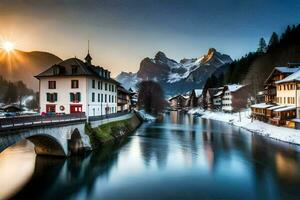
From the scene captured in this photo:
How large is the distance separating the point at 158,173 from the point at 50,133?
1361 cm

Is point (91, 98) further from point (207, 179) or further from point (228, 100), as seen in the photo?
point (228, 100)

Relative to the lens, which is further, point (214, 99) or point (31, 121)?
point (214, 99)

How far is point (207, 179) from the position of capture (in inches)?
1136

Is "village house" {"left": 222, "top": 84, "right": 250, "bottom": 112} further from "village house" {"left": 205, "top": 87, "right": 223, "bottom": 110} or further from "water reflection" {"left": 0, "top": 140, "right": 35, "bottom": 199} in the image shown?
"water reflection" {"left": 0, "top": 140, "right": 35, "bottom": 199}

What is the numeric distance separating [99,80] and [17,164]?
2440 centimetres

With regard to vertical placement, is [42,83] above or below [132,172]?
above

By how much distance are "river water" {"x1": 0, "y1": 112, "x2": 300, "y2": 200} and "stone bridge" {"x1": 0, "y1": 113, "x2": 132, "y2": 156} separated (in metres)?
1.79

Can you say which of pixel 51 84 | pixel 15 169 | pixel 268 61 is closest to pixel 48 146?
pixel 15 169

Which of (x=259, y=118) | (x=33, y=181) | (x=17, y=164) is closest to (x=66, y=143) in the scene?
(x=17, y=164)

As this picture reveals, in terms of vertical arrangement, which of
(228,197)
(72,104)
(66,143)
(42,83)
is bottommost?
(228,197)

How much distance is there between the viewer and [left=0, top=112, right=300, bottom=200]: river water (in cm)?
2452

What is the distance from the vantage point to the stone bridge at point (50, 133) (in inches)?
978

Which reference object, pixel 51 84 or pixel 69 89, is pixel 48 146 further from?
pixel 51 84

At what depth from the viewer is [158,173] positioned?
102ft
